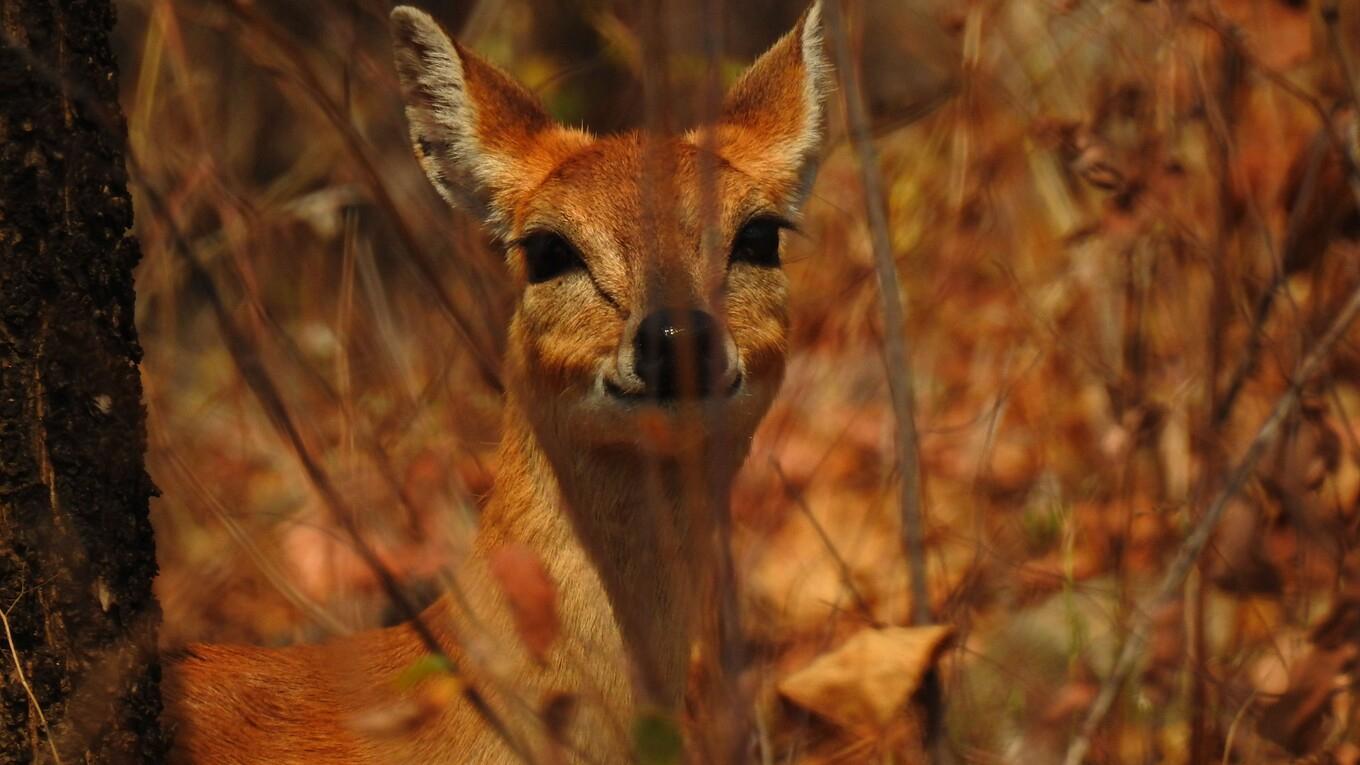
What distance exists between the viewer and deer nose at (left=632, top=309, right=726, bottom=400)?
121 inches

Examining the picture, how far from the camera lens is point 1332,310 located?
460 cm

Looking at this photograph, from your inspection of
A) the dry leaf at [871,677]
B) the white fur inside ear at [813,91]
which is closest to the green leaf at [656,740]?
the dry leaf at [871,677]

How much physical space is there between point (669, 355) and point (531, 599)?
0.58m

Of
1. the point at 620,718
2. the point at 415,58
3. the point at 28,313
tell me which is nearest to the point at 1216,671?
the point at 620,718

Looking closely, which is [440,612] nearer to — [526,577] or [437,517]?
[526,577]


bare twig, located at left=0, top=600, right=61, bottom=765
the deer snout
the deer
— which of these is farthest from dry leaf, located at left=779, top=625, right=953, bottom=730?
bare twig, located at left=0, top=600, right=61, bottom=765

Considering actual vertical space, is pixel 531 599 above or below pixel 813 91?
below

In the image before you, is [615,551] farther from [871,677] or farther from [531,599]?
[871,677]

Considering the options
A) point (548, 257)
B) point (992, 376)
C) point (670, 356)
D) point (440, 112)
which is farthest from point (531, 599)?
point (992, 376)

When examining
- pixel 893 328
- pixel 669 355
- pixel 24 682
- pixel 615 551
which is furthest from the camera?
pixel 615 551

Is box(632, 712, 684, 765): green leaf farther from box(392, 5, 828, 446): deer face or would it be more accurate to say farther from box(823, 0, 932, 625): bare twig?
box(392, 5, 828, 446): deer face

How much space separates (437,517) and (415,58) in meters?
1.76

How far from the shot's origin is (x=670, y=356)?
317 centimetres

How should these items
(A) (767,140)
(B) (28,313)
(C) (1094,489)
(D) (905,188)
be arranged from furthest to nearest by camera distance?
(D) (905,188), (C) (1094,489), (A) (767,140), (B) (28,313)
